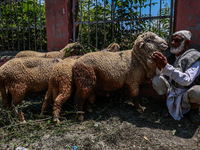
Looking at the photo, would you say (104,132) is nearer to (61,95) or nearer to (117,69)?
(61,95)

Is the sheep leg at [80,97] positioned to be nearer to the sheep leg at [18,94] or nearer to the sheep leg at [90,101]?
the sheep leg at [90,101]

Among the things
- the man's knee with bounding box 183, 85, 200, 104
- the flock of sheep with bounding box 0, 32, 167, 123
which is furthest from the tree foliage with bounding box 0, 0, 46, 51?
the man's knee with bounding box 183, 85, 200, 104

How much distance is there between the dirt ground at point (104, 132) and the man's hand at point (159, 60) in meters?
0.98

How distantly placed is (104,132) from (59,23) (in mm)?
3182

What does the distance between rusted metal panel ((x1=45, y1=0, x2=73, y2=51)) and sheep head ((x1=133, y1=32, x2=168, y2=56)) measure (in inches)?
88.3

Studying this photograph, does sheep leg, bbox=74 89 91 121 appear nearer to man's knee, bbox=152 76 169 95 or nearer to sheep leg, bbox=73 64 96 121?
sheep leg, bbox=73 64 96 121

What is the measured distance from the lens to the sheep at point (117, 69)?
2941 millimetres

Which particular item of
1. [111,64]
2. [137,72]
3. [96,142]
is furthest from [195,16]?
[96,142]

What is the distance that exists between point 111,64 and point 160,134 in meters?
1.36

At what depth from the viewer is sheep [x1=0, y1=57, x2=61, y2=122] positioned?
2805 mm

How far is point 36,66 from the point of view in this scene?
121 inches

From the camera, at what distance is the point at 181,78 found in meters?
2.62

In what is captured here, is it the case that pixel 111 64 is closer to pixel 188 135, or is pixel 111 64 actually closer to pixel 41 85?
pixel 41 85

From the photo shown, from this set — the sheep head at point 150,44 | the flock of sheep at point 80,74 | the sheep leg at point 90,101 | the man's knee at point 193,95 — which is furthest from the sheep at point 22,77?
the man's knee at point 193,95
